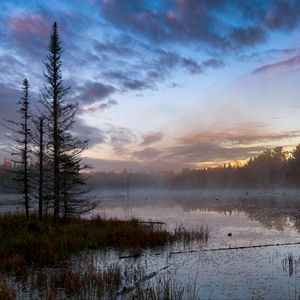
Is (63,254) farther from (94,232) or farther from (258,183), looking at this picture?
(258,183)

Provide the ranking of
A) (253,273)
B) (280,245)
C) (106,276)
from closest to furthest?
(106,276)
(253,273)
(280,245)

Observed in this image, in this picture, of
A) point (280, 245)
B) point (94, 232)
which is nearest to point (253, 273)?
point (280, 245)

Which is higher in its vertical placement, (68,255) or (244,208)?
(244,208)

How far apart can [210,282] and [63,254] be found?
8.21 metres

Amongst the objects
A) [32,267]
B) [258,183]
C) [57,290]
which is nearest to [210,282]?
[57,290]

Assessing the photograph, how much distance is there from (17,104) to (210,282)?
75.5ft

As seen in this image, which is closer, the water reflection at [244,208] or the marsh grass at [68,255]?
the marsh grass at [68,255]

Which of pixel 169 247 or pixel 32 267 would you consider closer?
pixel 32 267

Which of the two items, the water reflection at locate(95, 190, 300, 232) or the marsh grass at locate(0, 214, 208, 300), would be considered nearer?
the marsh grass at locate(0, 214, 208, 300)

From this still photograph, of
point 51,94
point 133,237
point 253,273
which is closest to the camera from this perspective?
point 253,273

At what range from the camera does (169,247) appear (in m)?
Result: 22.6

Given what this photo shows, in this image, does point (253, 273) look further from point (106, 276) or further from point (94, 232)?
point (94, 232)

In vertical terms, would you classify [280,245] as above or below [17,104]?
below

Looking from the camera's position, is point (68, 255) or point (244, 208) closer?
point (68, 255)
